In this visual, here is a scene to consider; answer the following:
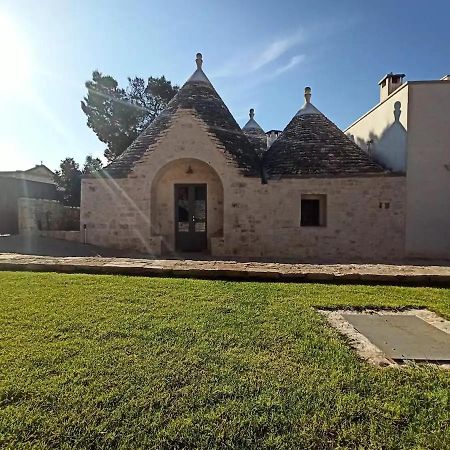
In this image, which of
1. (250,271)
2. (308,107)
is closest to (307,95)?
(308,107)

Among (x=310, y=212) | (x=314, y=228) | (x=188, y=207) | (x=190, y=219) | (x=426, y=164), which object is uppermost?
(x=426, y=164)

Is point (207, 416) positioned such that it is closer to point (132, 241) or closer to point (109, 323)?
point (109, 323)

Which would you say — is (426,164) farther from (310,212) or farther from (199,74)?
(199,74)

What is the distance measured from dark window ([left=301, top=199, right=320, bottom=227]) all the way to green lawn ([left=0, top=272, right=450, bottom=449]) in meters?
8.87

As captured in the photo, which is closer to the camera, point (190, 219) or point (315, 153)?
point (315, 153)

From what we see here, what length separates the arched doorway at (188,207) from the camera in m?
13.5

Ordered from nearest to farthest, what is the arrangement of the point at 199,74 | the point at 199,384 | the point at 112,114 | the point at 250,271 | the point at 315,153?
the point at 199,384, the point at 250,271, the point at 315,153, the point at 199,74, the point at 112,114

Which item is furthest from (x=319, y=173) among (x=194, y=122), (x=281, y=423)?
(x=281, y=423)

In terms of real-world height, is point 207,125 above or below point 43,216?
above

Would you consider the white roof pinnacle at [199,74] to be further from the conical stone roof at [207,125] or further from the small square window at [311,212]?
the small square window at [311,212]

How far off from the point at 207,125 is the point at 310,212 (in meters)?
5.74

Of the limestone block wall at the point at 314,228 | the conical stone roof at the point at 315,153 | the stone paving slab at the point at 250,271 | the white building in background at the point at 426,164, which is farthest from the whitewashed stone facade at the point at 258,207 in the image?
the stone paving slab at the point at 250,271

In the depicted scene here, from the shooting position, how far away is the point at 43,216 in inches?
595

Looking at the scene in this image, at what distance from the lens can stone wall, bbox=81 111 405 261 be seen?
12195 millimetres
